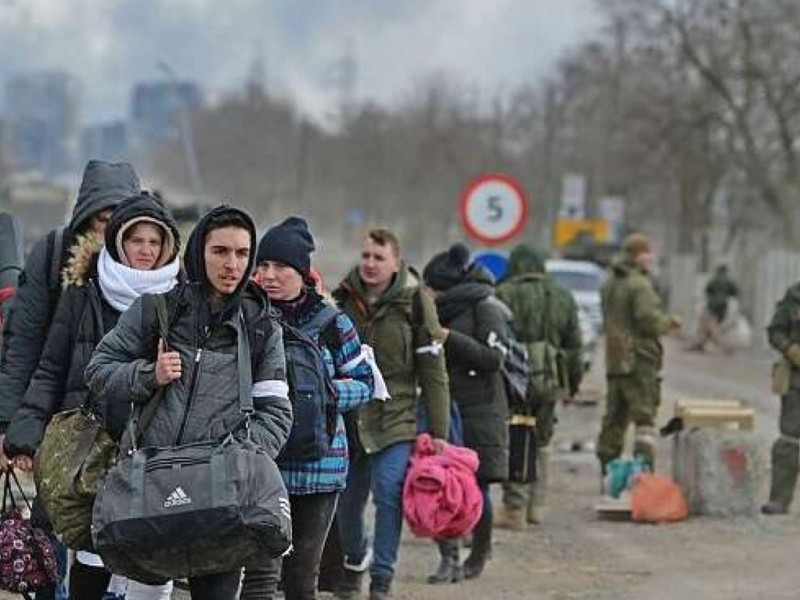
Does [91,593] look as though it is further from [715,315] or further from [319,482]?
[715,315]

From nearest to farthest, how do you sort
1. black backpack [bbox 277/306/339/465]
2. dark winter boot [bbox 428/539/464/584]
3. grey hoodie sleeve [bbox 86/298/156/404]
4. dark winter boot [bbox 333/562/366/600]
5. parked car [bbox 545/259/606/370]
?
grey hoodie sleeve [bbox 86/298/156/404] → black backpack [bbox 277/306/339/465] → dark winter boot [bbox 333/562/366/600] → dark winter boot [bbox 428/539/464/584] → parked car [bbox 545/259/606/370]

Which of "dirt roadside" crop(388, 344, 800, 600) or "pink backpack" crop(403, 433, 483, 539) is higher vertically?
"pink backpack" crop(403, 433, 483, 539)

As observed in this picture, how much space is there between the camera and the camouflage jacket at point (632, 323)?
14969 millimetres

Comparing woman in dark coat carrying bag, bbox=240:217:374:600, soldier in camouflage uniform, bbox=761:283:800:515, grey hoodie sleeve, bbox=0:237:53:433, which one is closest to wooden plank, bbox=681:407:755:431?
soldier in camouflage uniform, bbox=761:283:800:515

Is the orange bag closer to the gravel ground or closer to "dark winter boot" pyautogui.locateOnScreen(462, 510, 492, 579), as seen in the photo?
the gravel ground

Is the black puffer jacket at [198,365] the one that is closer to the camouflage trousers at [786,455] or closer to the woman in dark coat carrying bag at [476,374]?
the woman in dark coat carrying bag at [476,374]

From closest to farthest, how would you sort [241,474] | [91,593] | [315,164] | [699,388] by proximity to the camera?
[241,474] < [91,593] < [699,388] < [315,164]

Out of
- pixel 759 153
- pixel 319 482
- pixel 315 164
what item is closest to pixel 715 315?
pixel 759 153

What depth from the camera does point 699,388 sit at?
30484 mm

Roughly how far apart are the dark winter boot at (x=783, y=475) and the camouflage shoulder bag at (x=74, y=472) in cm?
834

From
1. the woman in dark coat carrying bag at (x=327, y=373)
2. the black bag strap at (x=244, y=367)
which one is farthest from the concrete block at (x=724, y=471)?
the black bag strap at (x=244, y=367)

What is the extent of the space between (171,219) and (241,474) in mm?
1162

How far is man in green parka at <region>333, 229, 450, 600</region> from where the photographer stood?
9.57 metres

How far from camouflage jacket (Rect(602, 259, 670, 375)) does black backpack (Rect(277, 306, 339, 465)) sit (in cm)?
769
